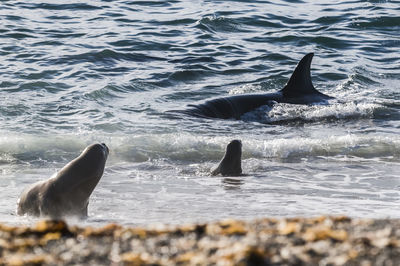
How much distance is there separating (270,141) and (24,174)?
141 inches

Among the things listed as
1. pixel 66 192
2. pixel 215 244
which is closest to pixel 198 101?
pixel 66 192

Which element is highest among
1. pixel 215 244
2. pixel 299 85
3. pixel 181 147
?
pixel 215 244

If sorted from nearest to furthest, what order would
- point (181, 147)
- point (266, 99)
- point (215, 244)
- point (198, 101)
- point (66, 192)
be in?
point (215, 244), point (66, 192), point (181, 147), point (198, 101), point (266, 99)

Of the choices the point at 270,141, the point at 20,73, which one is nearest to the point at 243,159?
the point at 270,141

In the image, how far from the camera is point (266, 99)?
14.7 m

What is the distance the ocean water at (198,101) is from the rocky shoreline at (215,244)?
2.38 meters

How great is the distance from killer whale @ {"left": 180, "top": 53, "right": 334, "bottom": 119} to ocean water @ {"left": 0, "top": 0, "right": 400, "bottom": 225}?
29cm

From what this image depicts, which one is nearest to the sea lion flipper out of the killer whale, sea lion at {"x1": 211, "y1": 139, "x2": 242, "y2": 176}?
sea lion at {"x1": 211, "y1": 139, "x2": 242, "y2": 176}

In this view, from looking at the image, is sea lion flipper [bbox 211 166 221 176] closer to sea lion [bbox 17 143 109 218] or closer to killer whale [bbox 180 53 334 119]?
sea lion [bbox 17 143 109 218]

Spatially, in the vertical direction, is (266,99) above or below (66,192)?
below

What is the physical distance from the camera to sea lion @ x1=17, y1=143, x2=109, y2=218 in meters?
7.43

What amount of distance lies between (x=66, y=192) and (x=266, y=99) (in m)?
7.66

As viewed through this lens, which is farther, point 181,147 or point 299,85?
point 299,85

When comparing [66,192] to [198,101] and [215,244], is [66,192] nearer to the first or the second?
[215,244]
